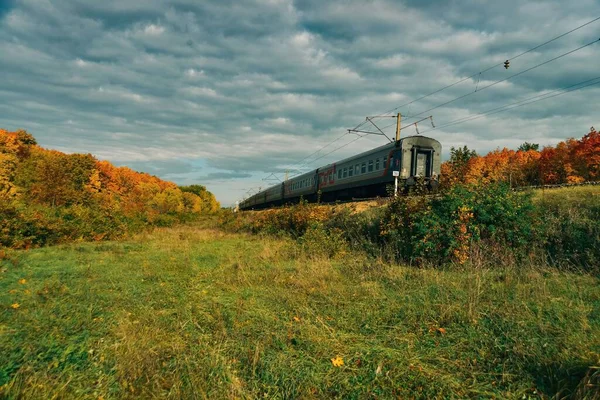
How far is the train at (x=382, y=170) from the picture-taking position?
17656 mm

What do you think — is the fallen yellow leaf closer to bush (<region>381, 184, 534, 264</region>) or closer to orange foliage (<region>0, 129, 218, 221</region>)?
bush (<region>381, 184, 534, 264</region>)

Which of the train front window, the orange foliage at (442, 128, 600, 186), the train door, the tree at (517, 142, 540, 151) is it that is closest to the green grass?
the train door

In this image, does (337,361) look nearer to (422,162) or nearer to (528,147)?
(422,162)

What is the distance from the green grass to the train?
851 centimetres

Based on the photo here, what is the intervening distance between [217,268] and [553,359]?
24.5 ft

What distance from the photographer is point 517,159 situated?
6738 centimetres

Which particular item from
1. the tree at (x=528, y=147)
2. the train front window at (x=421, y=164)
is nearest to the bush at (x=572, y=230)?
the train front window at (x=421, y=164)

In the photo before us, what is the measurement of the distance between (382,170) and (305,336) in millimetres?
15195

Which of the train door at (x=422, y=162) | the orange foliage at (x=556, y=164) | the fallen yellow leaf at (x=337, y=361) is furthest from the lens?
the orange foliage at (x=556, y=164)

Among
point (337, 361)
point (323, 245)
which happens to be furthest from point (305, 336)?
point (323, 245)

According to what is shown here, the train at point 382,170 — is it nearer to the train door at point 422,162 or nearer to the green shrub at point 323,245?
the train door at point 422,162

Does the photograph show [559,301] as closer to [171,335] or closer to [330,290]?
[330,290]

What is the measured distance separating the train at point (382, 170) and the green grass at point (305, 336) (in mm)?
8512

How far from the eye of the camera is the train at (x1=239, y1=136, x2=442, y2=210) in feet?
57.9
